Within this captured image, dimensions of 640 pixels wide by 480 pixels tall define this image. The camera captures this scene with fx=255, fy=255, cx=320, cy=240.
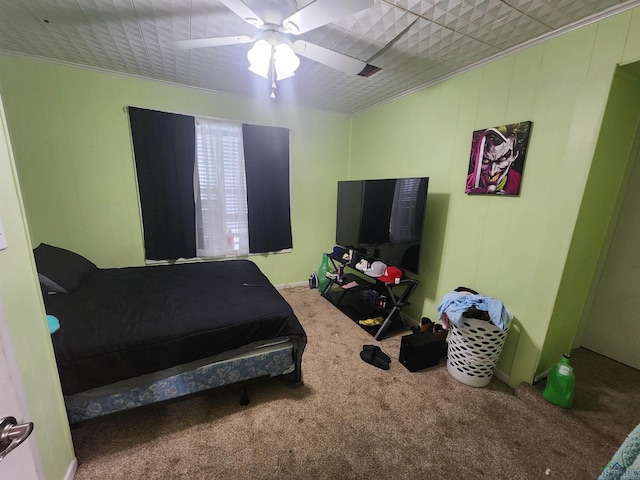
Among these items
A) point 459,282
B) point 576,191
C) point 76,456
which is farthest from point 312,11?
point 76,456

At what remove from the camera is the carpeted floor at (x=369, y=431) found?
4.24 ft

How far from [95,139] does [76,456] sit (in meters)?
2.50

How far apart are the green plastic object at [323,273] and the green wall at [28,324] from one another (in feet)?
8.46

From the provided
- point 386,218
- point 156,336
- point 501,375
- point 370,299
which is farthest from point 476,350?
point 156,336

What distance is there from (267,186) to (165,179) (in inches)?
42.2

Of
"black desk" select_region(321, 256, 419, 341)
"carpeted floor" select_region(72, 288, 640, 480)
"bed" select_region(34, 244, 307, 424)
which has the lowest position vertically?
"carpeted floor" select_region(72, 288, 640, 480)

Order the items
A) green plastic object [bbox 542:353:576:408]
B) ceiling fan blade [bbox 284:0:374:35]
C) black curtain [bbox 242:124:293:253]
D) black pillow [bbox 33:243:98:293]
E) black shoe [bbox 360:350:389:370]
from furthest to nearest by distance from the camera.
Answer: black curtain [bbox 242:124:293:253] < black shoe [bbox 360:350:389:370] < black pillow [bbox 33:243:98:293] < green plastic object [bbox 542:353:576:408] < ceiling fan blade [bbox 284:0:374:35]

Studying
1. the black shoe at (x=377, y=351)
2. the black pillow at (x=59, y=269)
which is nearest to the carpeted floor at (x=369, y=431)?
the black shoe at (x=377, y=351)

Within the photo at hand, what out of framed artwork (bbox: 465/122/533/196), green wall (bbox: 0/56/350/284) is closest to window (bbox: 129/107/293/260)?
green wall (bbox: 0/56/350/284)

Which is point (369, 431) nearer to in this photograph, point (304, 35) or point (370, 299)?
point (370, 299)

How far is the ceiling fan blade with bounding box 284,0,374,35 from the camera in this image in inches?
42.2

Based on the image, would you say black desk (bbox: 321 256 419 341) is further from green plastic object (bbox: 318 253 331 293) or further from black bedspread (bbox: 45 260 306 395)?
black bedspread (bbox: 45 260 306 395)

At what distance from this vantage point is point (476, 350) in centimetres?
179

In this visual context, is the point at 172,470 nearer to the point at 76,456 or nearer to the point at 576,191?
the point at 76,456
